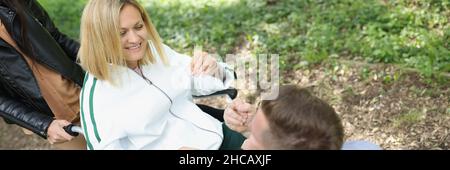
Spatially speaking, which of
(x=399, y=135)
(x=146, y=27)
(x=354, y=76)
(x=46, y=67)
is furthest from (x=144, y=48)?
(x=354, y=76)

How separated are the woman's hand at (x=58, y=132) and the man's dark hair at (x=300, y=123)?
1.08 m

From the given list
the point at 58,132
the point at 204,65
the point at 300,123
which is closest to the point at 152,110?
the point at 204,65

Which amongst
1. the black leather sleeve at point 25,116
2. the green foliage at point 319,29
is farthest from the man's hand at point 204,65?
the green foliage at point 319,29

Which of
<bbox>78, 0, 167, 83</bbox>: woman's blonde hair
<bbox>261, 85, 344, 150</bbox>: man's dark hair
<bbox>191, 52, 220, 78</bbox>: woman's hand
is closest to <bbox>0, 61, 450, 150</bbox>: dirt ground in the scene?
<bbox>191, 52, 220, 78</bbox>: woman's hand

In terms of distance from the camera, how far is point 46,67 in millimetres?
2691

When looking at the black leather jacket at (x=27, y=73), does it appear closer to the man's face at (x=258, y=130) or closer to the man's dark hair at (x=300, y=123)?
the man's face at (x=258, y=130)

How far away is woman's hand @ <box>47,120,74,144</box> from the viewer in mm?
2566

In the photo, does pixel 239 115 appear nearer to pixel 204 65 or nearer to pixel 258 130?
pixel 204 65

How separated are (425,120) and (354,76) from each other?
84 centimetres

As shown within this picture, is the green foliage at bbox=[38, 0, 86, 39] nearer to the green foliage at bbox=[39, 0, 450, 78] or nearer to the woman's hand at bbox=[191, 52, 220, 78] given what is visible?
the green foliage at bbox=[39, 0, 450, 78]

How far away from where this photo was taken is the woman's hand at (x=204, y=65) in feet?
8.71

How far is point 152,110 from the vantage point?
2.51 meters

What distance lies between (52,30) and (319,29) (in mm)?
3117

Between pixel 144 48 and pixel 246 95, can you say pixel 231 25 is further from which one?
pixel 144 48
